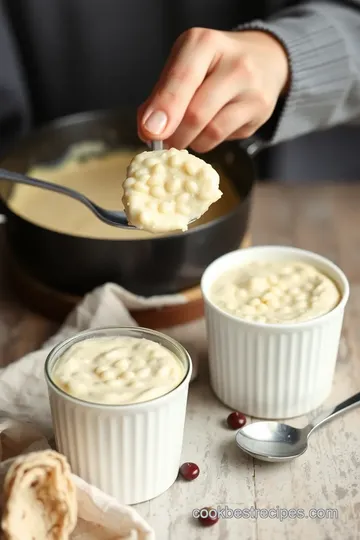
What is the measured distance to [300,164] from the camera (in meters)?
2.20

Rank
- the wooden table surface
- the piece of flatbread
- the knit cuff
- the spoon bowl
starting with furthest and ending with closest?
1. the knit cuff
2. the spoon bowl
3. the wooden table surface
4. the piece of flatbread

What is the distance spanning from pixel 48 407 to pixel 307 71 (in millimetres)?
797

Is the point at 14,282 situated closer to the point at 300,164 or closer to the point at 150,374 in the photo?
the point at 150,374

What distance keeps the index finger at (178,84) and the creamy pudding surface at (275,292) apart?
0.89 ft

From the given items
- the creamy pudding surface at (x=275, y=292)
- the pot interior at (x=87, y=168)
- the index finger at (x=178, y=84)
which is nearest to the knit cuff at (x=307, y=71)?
the pot interior at (x=87, y=168)

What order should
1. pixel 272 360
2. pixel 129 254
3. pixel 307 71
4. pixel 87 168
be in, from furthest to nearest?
pixel 87 168 < pixel 307 71 < pixel 129 254 < pixel 272 360

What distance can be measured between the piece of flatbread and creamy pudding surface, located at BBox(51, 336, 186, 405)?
0.11 meters

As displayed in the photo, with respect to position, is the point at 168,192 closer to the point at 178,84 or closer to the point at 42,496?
the point at 178,84

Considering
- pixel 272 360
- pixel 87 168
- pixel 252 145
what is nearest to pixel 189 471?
pixel 272 360

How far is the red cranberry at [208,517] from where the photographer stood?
1.12 m

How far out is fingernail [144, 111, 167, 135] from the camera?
126 cm

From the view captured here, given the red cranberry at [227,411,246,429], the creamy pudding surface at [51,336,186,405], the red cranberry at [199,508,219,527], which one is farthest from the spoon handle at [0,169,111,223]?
the red cranberry at [199,508,219,527]

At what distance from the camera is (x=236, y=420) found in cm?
131

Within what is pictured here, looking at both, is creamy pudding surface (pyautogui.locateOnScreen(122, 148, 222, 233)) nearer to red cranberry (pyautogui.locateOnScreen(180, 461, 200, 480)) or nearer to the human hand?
the human hand
